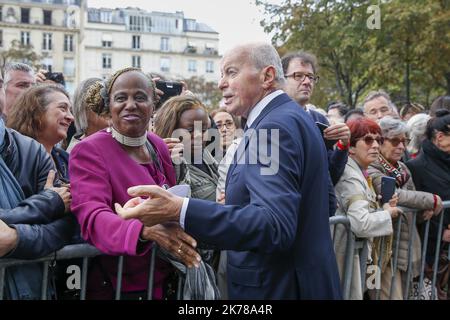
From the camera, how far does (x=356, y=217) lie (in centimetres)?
371

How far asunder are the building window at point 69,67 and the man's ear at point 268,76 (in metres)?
64.6

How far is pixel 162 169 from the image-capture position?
288 centimetres

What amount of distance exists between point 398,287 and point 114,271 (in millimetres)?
2448

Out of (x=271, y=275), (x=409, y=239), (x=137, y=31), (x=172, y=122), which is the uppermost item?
(x=137, y=31)

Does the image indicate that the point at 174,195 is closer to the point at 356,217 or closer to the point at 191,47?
the point at 356,217

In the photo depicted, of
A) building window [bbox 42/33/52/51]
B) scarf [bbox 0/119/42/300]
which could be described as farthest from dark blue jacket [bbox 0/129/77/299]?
building window [bbox 42/33/52/51]

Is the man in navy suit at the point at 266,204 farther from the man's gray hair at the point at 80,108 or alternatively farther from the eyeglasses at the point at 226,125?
the eyeglasses at the point at 226,125

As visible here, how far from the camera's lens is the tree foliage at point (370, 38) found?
13.8 metres

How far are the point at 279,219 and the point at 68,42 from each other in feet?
221

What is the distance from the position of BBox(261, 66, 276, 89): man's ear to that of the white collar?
0.16 ft

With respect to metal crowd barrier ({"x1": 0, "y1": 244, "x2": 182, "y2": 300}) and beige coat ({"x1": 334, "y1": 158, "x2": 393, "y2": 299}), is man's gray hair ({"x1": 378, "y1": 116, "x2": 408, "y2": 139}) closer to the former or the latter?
Answer: beige coat ({"x1": 334, "y1": 158, "x2": 393, "y2": 299})

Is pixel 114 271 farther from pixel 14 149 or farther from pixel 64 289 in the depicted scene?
pixel 14 149

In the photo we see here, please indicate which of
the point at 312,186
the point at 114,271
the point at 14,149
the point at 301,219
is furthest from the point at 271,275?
the point at 14,149

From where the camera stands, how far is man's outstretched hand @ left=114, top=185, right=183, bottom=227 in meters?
2.13
